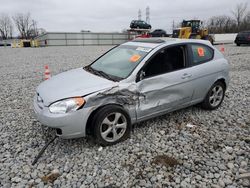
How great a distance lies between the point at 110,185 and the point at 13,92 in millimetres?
4925

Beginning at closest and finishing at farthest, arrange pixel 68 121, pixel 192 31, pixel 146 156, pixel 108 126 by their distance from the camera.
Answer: pixel 68 121 < pixel 146 156 < pixel 108 126 < pixel 192 31

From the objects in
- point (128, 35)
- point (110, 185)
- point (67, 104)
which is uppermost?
point (128, 35)

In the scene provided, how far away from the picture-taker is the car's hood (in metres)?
2.89

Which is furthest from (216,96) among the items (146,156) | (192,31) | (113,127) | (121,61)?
(192,31)

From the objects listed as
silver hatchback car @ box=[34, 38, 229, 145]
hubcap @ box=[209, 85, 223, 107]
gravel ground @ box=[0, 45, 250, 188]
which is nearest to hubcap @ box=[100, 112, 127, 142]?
silver hatchback car @ box=[34, 38, 229, 145]

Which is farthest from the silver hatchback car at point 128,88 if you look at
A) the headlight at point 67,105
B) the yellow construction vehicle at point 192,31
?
the yellow construction vehicle at point 192,31

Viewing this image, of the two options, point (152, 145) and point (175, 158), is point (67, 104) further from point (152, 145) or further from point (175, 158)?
point (175, 158)

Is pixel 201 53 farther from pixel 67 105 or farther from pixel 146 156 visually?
pixel 67 105

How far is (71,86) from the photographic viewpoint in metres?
3.09

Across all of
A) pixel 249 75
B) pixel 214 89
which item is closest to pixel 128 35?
pixel 249 75

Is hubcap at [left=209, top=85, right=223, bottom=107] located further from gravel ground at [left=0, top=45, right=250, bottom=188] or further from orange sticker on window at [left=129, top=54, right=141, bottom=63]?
orange sticker on window at [left=129, top=54, right=141, bottom=63]

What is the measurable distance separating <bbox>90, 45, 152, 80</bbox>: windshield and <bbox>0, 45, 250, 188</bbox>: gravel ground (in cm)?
108

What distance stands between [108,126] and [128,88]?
25.5 inches

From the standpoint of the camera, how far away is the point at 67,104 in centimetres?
279
